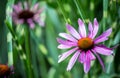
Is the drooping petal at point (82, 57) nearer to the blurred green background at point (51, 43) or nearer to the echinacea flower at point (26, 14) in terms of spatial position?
the blurred green background at point (51, 43)

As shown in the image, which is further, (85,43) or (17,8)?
(17,8)

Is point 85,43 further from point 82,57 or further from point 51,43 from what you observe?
point 51,43

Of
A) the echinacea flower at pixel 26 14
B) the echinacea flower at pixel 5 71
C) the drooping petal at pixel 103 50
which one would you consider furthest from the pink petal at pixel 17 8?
the drooping petal at pixel 103 50

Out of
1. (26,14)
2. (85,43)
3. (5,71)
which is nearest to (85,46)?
(85,43)

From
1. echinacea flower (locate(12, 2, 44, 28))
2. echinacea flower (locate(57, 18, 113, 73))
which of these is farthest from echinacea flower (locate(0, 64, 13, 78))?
echinacea flower (locate(12, 2, 44, 28))

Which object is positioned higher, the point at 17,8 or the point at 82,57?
the point at 17,8

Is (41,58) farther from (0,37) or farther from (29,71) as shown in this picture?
(29,71)

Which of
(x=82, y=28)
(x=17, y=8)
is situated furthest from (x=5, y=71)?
(x=17, y=8)

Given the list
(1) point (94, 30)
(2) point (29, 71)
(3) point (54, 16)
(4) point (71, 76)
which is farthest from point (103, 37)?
(3) point (54, 16)
